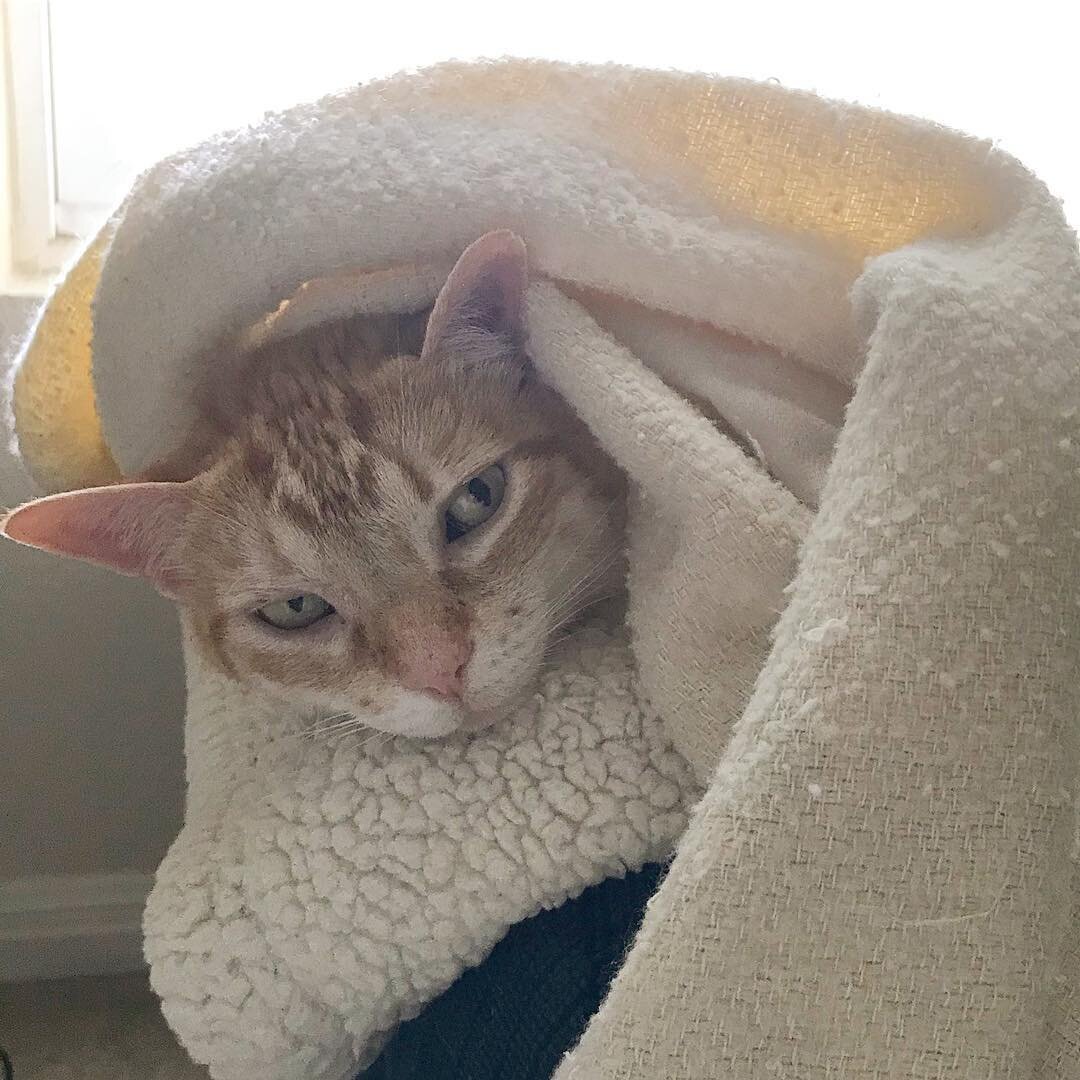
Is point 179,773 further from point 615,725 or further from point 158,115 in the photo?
point 615,725

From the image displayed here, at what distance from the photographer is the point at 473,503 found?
34.3 inches

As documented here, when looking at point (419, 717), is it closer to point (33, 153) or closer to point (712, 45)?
point (712, 45)

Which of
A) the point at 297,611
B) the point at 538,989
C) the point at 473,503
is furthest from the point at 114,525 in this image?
the point at 538,989

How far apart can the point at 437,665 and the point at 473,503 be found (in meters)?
0.15

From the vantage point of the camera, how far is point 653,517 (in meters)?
0.76

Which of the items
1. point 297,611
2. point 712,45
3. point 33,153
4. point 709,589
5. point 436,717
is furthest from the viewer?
point 33,153

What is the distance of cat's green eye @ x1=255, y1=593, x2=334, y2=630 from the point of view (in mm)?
884

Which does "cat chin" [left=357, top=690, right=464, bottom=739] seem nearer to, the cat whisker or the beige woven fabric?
the cat whisker

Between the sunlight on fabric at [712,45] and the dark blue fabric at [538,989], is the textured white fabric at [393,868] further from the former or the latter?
the sunlight on fabric at [712,45]

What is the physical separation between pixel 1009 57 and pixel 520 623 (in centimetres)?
83

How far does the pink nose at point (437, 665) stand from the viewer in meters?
0.78

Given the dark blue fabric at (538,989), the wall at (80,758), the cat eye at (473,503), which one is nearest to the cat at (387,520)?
the cat eye at (473,503)

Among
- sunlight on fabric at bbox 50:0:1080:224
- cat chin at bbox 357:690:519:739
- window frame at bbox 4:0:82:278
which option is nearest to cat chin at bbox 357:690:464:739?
cat chin at bbox 357:690:519:739

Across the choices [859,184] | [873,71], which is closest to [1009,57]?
[873,71]
